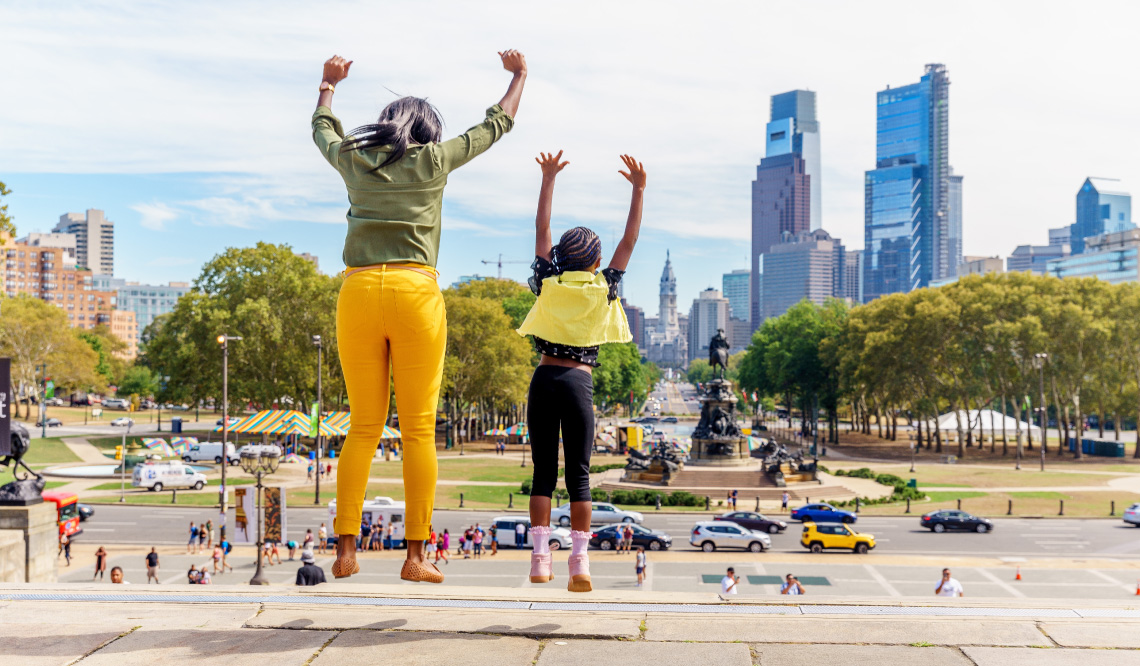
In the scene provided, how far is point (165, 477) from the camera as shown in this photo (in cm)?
4328

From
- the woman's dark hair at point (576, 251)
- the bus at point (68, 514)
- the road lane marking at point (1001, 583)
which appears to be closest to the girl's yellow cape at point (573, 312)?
the woman's dark hair at point (576, 251)

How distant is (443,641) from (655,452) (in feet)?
143

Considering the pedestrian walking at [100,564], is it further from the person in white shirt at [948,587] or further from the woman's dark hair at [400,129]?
the woman's dark hair at [400,129]

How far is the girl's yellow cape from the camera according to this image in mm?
6426

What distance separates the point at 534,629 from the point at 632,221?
3.04 metres

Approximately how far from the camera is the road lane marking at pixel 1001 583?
22403 millimetres

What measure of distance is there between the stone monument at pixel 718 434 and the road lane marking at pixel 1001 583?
78.0ft

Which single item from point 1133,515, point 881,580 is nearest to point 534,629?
point 881,580

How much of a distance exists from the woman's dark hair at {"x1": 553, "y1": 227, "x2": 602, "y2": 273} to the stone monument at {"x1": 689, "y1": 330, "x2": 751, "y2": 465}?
43994 millimetres

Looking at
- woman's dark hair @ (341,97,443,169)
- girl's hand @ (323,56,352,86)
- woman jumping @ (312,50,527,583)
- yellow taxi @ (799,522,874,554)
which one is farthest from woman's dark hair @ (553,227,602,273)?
yellow taxi @ (799,522,874,554)

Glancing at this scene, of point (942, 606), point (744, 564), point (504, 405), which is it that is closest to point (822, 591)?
point (744, 564)

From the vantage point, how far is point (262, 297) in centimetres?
5978

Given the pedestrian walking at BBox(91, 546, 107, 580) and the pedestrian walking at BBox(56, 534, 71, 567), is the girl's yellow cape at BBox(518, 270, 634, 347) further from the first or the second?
the pedestrian walking at BBox(56, 534, 71, 567)

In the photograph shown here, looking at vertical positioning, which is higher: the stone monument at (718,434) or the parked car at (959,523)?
the stone monument at (718,434)
